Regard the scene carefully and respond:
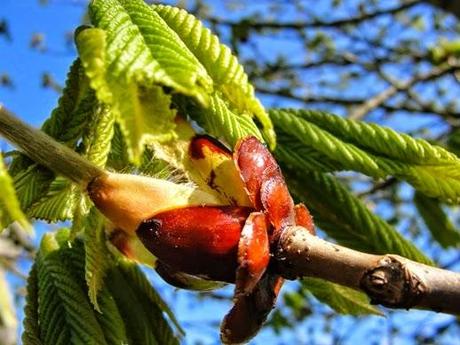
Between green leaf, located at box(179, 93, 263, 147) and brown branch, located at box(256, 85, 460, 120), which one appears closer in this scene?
green leaf, located at box(179, 93, 263, 147)

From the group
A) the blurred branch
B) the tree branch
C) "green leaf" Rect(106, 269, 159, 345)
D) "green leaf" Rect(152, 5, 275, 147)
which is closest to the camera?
"green leaf" Rect(152, 5, 275, 147)

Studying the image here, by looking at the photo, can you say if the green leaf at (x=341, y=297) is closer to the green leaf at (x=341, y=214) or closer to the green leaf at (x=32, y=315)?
the green leaf at (x=341, y=214)

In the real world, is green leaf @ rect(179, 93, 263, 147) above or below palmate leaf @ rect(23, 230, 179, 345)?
above

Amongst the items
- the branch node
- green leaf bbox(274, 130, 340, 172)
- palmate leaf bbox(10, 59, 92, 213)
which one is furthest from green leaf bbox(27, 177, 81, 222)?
the branch node

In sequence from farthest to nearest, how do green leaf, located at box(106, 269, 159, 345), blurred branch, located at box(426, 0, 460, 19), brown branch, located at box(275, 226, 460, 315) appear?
1. blurred branch, located at box(426, 0, 460, 19)
2. green leaf, located at box(106, 269, 159, 345)
3. brown branch, located at box(275, 226, 460, 315)

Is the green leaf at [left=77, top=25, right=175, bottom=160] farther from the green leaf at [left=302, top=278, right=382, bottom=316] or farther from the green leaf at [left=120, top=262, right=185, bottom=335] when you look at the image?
the green leaf at [left=302, top=278, right=382, bottom=316]

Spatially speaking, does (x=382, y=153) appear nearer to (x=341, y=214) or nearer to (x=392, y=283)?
(x=341, y=214)

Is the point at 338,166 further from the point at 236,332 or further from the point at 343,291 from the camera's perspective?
the point at 236,332

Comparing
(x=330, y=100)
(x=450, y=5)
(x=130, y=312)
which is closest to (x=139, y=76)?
(x=130, y=312)
